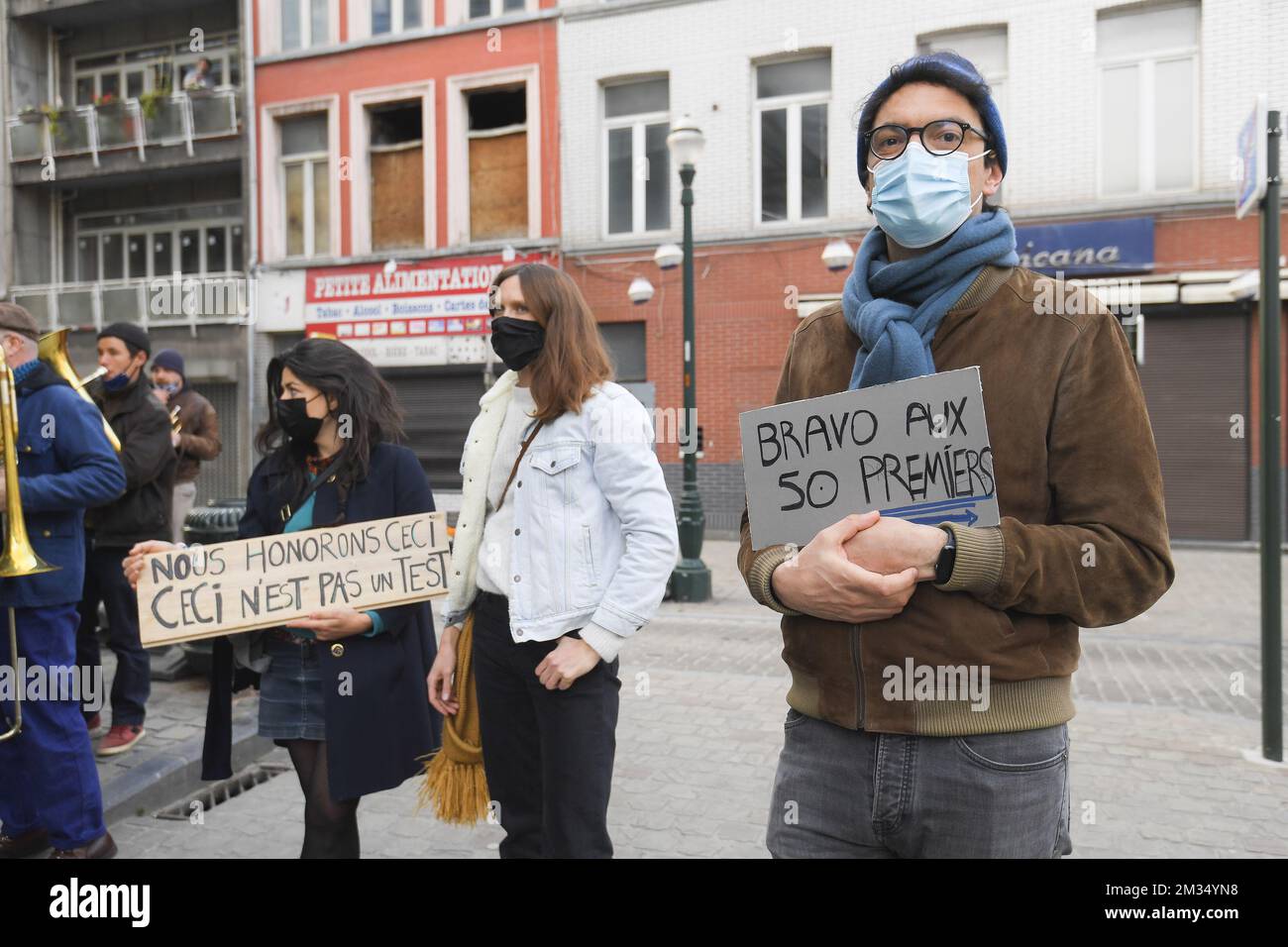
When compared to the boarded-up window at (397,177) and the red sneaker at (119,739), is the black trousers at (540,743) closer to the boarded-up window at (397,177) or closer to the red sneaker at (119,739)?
the red sneaker at (119,739)

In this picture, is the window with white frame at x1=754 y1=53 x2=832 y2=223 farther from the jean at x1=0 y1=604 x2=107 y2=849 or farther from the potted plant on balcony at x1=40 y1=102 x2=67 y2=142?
the potted plant on balcony at x1=40 y1=102 x2=67 y2=142

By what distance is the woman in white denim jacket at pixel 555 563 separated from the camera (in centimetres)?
278

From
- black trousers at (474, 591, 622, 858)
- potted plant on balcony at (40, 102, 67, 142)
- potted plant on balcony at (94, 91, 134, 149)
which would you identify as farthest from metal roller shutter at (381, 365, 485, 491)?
black trousers at (474, 591, 622, 858)

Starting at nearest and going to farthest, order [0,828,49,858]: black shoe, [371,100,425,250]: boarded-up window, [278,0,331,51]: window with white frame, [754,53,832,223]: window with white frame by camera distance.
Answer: [0,828,49,858]: black shoe → [754,53,832,223]: window with white frame → [371,100,425,250]: boarded-up window → [278,0,331,51]: window with white frame

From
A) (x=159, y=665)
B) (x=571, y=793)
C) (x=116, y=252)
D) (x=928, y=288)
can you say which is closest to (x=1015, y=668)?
(x=928, y=288)

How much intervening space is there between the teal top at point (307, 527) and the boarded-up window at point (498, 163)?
15.5m

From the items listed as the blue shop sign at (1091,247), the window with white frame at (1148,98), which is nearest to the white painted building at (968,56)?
the window with white frame at (1148,98)

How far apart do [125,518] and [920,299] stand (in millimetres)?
4816

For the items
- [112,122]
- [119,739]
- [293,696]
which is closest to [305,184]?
[112,122]

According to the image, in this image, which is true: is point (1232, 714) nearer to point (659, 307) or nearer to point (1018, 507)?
point (1018, 507)

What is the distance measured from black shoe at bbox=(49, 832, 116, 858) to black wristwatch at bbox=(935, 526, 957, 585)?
11.4 ft

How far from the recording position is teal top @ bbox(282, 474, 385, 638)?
305 cm

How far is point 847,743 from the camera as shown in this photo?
1841 mm

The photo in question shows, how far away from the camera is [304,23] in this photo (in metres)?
19.5
